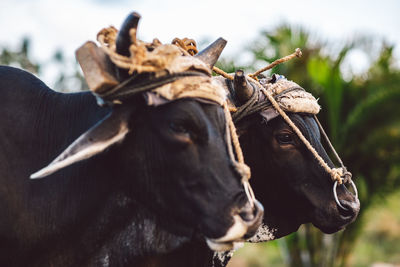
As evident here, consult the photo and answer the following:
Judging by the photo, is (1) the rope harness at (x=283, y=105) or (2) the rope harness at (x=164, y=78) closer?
(2) the rope harness at (x=164, y=78)

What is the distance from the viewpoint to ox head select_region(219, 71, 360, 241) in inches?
143

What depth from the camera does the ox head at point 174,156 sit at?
2545 millimetres

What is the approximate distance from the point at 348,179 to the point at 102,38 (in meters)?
2.04

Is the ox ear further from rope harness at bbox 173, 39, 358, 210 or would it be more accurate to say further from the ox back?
rope harness at bbox 173, 39, 358, 210

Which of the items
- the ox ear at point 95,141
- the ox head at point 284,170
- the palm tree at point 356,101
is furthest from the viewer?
the palm tree at point 356,101

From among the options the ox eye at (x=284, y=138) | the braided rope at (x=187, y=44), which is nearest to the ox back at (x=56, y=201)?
the braided rope at (x=187, y=44)

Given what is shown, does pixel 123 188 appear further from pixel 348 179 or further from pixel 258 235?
pixel 348 179

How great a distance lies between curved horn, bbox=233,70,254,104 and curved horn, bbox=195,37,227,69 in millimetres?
406

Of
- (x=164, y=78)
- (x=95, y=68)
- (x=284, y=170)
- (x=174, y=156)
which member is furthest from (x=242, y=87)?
(x=95, y=68)

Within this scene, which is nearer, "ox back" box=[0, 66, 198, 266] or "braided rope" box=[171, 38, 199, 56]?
"ox back" box=[0, 66, 198, 266]

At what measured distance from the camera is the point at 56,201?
9.05 ft

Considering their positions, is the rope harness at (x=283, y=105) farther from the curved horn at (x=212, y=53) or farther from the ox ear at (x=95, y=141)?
the ox ear at (x=95, y=141)

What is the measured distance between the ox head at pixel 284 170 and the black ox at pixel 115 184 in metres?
1.03

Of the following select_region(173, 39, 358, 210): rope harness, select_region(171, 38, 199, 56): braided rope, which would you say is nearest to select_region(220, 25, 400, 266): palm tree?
select_region(173, 39, 358, 210): rope harness
